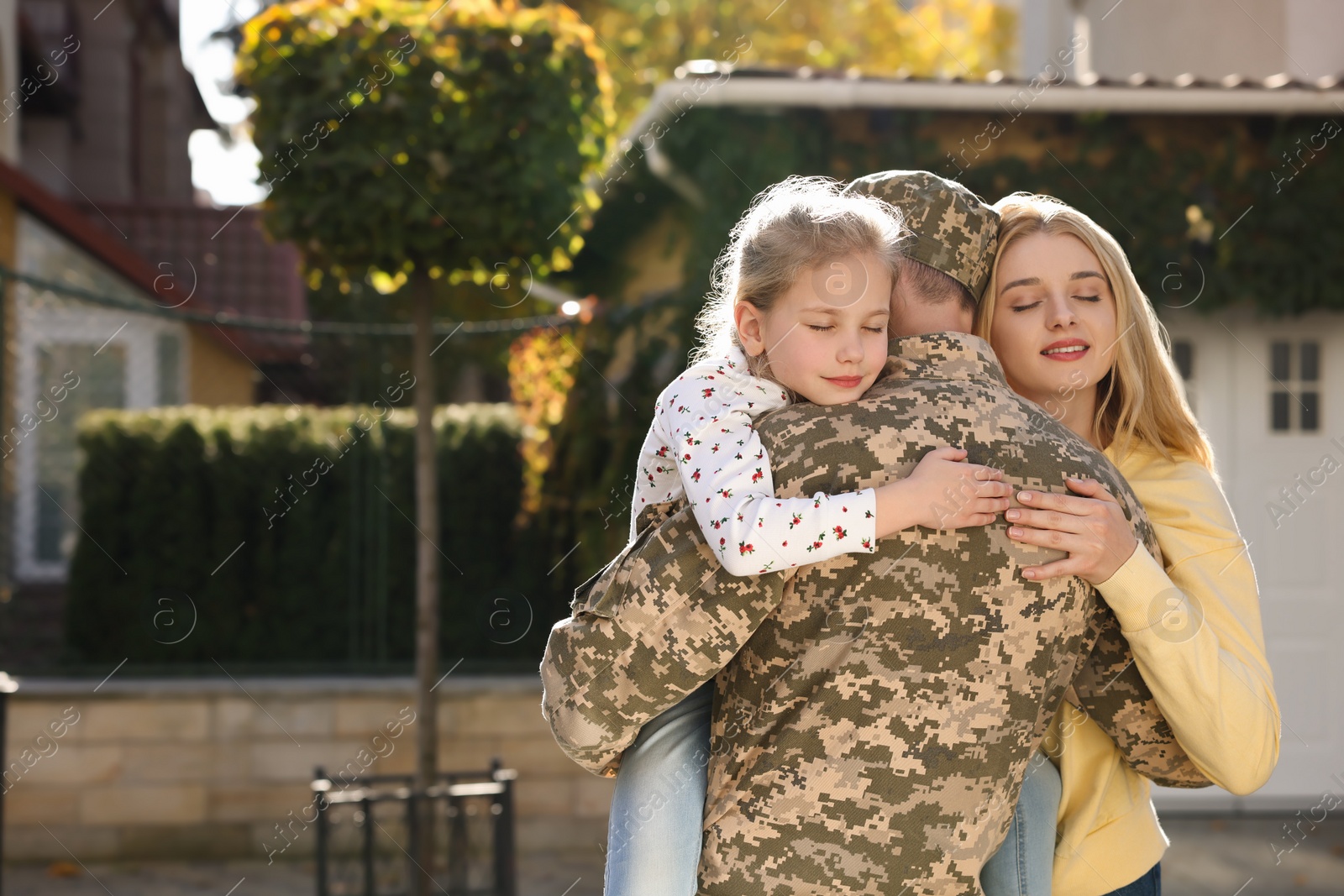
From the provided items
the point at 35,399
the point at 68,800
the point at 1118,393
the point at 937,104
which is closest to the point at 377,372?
the point at 68,800

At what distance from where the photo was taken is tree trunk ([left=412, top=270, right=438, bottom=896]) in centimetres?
480

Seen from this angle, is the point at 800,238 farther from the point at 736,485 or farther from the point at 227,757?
the point at 227,757

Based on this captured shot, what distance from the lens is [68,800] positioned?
582 centimetres

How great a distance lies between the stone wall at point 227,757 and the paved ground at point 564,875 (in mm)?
98

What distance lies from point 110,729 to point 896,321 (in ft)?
16.9

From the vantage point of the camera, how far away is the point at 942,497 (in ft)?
4.97

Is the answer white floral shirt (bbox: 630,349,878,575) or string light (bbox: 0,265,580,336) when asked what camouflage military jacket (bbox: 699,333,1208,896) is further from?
string light (bbox: 0,265,580,336)

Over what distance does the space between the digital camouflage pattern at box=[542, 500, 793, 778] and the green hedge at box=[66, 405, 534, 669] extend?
5163 mm

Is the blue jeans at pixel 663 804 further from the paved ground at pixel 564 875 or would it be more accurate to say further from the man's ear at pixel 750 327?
the paved ground at pixel 564 875

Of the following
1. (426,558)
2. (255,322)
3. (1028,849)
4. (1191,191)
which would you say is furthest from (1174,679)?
(1191,191)

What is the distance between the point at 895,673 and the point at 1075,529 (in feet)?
0.94

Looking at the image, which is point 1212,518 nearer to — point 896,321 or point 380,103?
point 896,321

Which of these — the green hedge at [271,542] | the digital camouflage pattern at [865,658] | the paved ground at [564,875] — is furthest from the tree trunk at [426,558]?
the digital camouflage pattern at [865,658]

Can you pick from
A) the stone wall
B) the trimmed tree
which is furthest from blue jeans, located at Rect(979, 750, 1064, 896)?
the stone wall
